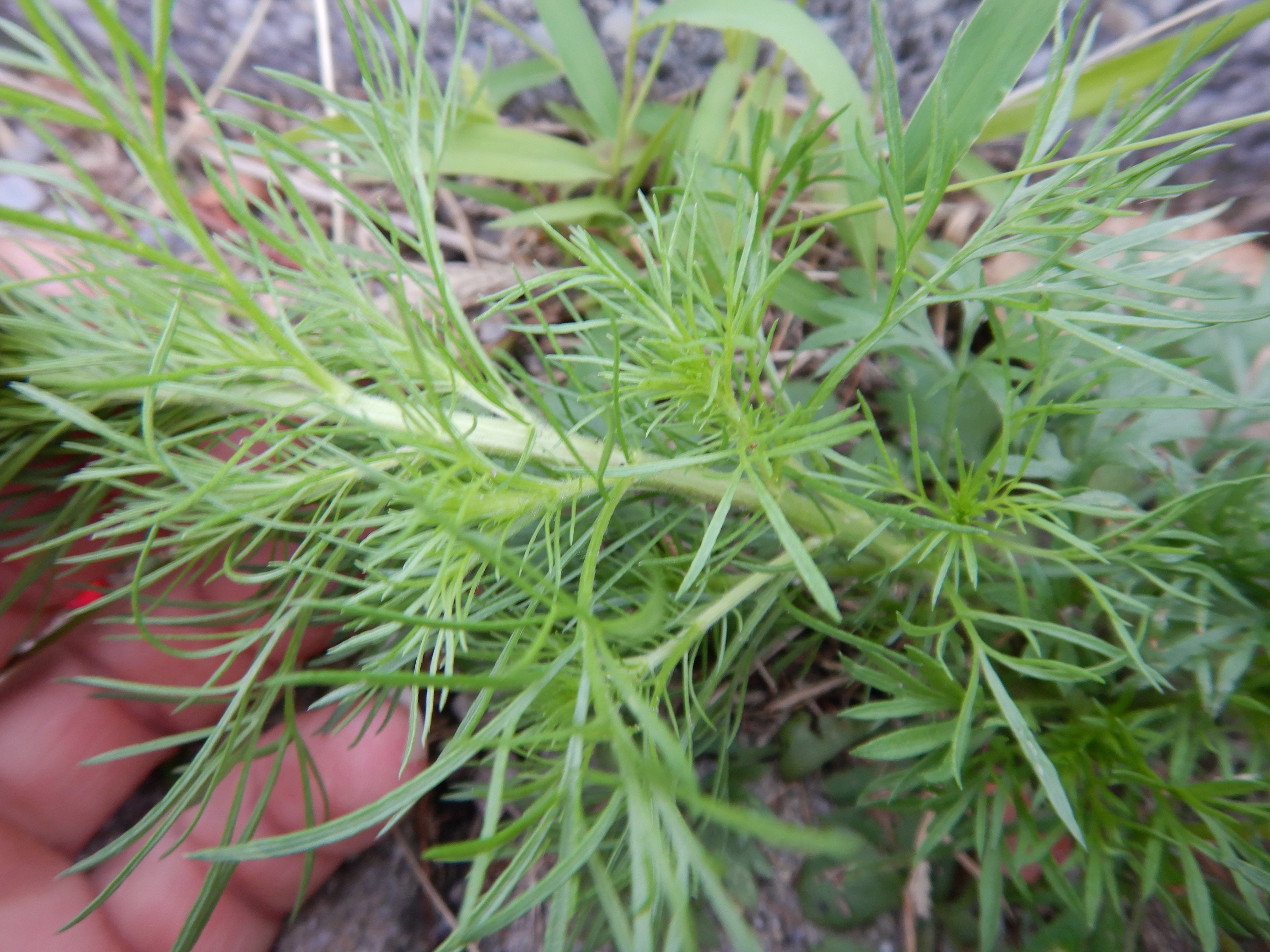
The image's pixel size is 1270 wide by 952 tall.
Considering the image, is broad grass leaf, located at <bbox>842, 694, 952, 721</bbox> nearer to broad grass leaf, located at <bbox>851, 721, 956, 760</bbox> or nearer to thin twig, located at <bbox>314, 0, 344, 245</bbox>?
broad grass leaf, located at <bbox>851, 721, 956, 760</bbox>

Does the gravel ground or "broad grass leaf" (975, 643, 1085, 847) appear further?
the gravel ground

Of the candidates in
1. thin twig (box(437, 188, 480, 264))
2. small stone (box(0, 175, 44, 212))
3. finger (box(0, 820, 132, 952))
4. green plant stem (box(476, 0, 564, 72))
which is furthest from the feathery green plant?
small stone (box(0, 175, 44, 212))

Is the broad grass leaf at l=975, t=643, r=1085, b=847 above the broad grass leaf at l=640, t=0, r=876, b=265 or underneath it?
underneath

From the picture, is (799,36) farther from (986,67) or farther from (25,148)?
(25,148)

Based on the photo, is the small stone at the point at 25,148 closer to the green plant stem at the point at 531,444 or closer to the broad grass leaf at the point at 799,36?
the green plant stem at the point at 531,444

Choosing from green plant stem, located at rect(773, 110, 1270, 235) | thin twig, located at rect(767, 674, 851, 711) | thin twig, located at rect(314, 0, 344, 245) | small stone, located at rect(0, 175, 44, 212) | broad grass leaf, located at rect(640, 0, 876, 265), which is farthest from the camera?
small stone, located at rect(0, 175, 44, 212)

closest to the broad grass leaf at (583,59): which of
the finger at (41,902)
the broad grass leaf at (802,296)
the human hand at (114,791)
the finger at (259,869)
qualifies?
the broad grass leaf at (802,296)
